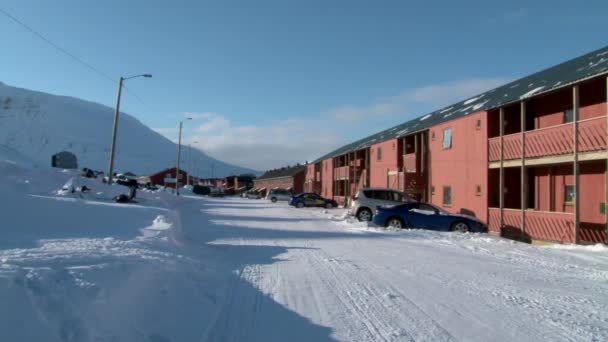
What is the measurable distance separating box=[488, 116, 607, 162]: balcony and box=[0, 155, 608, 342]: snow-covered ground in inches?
143

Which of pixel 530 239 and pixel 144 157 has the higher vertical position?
pixel 144 157

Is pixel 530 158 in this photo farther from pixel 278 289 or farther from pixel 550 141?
pixel 278 289

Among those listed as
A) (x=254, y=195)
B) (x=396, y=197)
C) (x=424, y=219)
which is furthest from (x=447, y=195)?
(x=254, y=195)

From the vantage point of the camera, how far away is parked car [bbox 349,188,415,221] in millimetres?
22516

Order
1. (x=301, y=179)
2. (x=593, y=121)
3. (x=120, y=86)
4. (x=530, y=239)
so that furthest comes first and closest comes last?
(x=301, y=179) < (x=120, y=86) < (x=530, y=239) < (x=593, y=121)

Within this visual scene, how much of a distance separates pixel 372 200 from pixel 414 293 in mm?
15089

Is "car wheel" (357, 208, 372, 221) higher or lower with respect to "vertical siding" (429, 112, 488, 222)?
lower

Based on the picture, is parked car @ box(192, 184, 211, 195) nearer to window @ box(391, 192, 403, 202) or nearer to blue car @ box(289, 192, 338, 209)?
blue car @ box(289, 192, 338, 209)

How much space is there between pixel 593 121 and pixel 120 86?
24148 millimetres

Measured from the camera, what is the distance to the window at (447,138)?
25016mm

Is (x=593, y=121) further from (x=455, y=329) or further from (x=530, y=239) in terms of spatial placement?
(x=455, y=329)

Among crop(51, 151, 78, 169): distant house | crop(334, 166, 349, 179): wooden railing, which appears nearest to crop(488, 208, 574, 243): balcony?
crop(334, 166, 349, 179): wooden railing

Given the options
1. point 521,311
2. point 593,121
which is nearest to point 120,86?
point 593,121

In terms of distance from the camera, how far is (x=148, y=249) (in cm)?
1039
